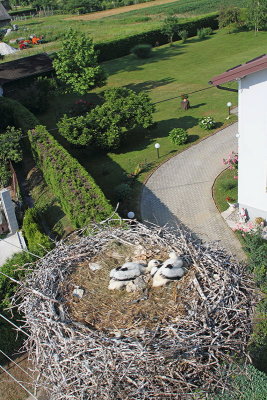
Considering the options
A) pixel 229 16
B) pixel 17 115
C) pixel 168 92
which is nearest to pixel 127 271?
pixel 17 115

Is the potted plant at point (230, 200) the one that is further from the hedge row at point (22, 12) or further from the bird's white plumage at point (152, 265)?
the hedge row at point (22, 12)

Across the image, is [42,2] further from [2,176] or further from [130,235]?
[130,235]

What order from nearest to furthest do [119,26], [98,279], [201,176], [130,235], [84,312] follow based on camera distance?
[84,312] < [98,279] < [130,235] < [201,176] < [119,26]

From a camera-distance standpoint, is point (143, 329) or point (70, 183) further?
point (70, 183)

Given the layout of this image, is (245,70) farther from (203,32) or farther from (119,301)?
(203,32)

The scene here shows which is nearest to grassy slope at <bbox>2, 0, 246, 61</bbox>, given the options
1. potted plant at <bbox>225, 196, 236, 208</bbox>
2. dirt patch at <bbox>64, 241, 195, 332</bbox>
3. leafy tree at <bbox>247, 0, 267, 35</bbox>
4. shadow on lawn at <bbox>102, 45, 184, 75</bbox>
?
shadow on lawn at <bbox>102, 45, 184, 75</bbox>

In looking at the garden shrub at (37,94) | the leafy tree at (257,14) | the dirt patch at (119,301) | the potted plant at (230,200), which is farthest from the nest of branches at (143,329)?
the leafy tree at (257,14)

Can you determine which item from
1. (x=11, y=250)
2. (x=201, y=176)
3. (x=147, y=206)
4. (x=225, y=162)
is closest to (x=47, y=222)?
(x=11, y=250)
